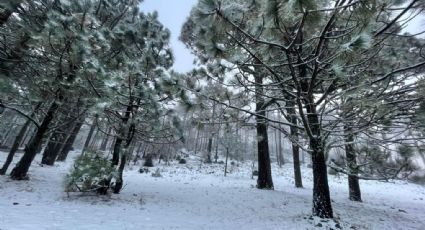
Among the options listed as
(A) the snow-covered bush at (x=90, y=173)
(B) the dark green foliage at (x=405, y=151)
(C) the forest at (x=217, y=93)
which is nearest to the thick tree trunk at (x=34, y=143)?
(C) the forest at (x=217, y=93)

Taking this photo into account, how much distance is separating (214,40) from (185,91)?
1.02 m

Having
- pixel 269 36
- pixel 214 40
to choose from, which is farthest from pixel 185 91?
pixel 269 36

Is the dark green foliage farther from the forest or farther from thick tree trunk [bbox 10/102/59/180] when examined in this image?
thick tree trunk [bbox 10/102/59/180]

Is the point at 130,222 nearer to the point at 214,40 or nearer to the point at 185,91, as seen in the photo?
the point at 185,91

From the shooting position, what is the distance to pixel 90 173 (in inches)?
184

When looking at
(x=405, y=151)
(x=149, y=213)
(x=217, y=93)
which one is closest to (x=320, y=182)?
(x=405, y=151)

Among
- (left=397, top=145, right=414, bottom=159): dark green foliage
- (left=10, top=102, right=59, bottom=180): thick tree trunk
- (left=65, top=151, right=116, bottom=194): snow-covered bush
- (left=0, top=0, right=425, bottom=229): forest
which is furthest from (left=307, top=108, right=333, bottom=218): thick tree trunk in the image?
(left=10, top=102, right=59, bottom=180): thick tree trunk

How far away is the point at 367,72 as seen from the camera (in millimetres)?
3654

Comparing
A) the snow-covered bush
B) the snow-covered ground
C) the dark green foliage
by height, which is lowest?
→ the snow-covered ground

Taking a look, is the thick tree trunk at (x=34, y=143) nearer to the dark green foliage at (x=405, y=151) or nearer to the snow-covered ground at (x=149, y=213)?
the snow-covered ground at (x=149, y=213)

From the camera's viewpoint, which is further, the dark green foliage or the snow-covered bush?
the snow-covered bush

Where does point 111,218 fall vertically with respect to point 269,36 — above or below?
below

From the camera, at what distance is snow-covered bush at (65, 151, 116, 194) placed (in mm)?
4625

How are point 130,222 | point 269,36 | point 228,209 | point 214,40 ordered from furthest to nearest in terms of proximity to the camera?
1. point 228,209
2. point 130,222
3. point 214,40
4. point 269,36
